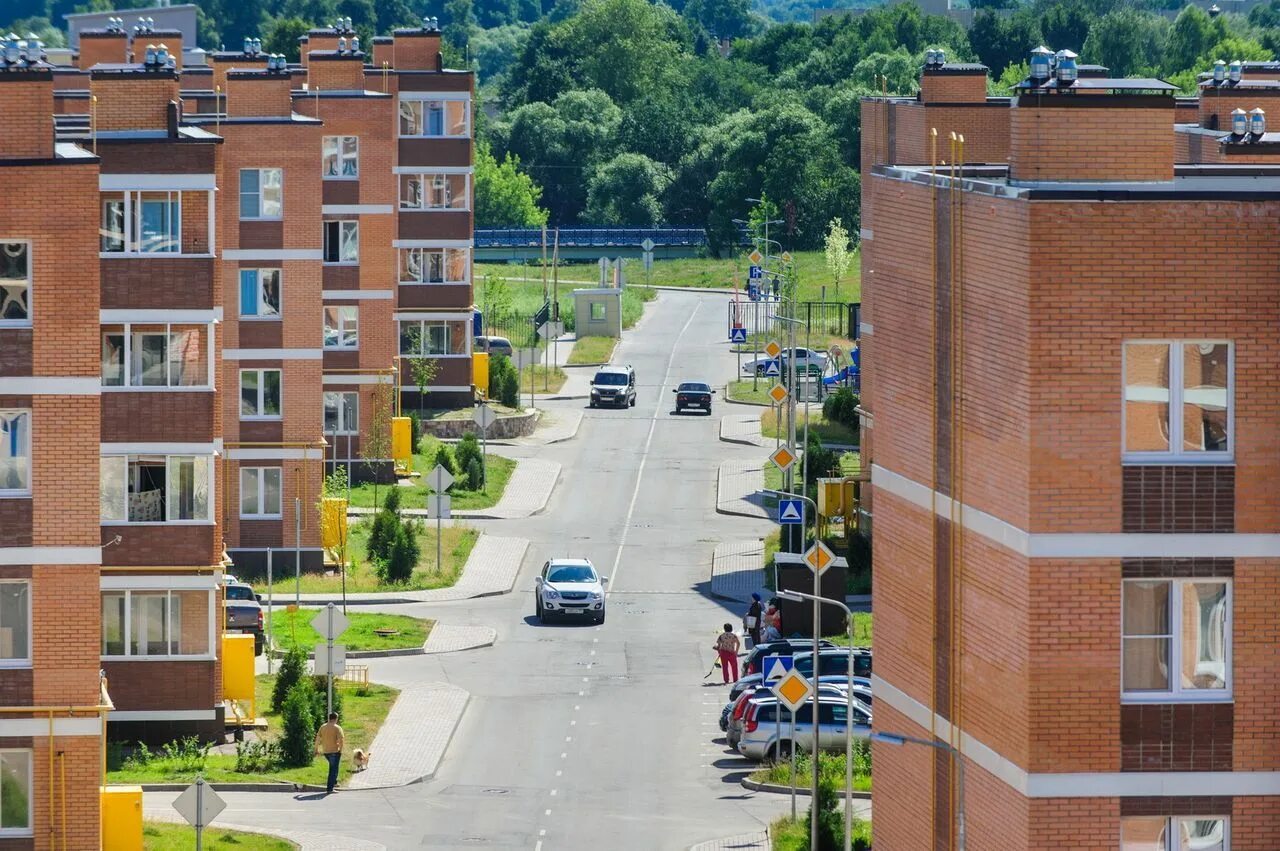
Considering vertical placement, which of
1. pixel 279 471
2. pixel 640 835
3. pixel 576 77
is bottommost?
pixel 640 835

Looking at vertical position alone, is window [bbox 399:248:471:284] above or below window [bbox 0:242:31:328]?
above

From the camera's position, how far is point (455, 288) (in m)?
84.4

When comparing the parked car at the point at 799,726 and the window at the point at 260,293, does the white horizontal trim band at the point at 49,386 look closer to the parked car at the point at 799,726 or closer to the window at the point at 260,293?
the parked car at the point at 799,726

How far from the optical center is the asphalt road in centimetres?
4128

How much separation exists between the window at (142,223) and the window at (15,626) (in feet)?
40.0

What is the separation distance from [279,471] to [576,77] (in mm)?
129682

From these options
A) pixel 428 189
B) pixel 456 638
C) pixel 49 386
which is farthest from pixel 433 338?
pixel 49 386

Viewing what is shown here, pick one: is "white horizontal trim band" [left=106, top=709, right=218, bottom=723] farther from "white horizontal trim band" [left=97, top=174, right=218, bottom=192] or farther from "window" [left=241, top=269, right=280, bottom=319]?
"window" [left=241, top=269, right=280, bottom=319]

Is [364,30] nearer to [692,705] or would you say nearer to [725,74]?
[725,74]

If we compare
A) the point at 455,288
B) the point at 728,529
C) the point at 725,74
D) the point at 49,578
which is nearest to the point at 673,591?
the point at 728,529

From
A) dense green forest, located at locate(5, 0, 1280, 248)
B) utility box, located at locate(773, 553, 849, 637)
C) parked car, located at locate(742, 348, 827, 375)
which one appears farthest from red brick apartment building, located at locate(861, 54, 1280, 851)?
dense green forest, located at locate(5, 0, 1280, 248)

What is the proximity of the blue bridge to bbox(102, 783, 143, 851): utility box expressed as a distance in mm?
116735

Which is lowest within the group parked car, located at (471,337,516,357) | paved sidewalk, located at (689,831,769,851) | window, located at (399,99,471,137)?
paved sidewalk, located at (689,831,769,851)

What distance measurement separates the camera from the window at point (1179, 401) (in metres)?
27.5
